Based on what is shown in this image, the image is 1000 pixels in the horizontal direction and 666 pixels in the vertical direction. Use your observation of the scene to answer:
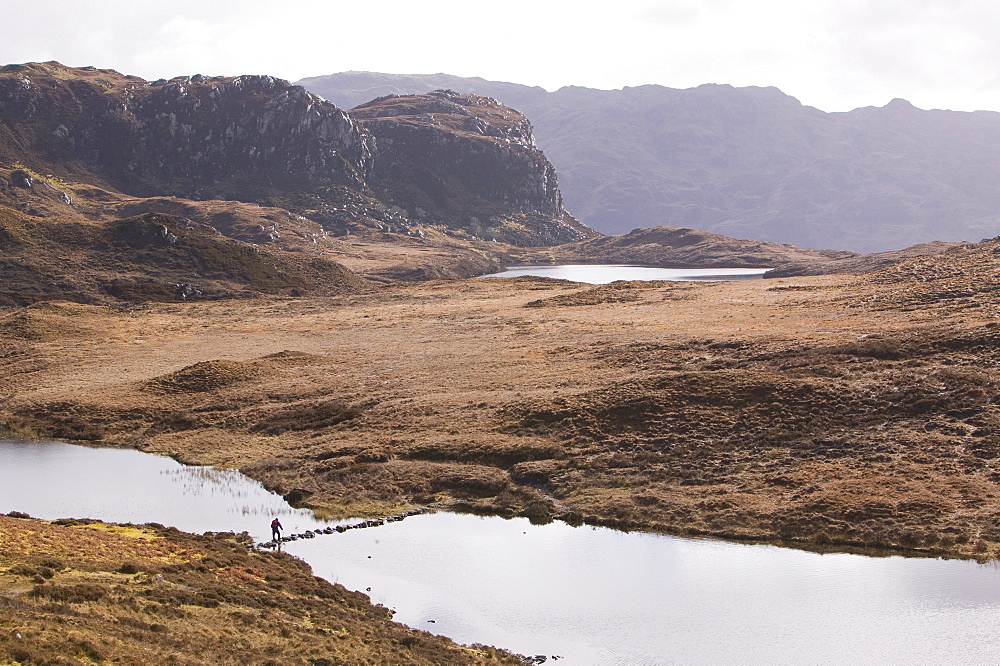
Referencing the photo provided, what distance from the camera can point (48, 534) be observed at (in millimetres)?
43531

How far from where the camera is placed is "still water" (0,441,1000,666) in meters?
36.1

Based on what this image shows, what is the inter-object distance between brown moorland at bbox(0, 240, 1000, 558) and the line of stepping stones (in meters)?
2.02

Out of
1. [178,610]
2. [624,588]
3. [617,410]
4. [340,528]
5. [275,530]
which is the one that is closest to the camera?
[178,610]

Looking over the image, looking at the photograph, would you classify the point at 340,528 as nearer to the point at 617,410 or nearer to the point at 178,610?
the point at 178,610

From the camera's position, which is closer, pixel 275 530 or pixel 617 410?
pixel 275 530

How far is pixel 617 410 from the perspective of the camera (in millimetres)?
69250

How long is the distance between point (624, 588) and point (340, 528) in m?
18.0

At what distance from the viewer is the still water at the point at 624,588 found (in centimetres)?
3609

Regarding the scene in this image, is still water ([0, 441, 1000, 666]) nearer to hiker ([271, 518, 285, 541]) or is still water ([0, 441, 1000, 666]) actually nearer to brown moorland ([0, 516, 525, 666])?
hiker ([271, 518, 285, 541])

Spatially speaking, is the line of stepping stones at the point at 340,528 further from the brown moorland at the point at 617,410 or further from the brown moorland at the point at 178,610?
the brown moorland at the point at 178,610

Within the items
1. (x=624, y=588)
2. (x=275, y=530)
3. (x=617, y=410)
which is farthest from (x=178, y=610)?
(x=617, y=410)

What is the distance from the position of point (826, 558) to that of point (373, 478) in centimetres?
2893

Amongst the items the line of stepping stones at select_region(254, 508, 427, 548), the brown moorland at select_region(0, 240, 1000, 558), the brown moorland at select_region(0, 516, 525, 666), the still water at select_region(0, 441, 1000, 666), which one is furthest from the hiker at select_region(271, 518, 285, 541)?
the brown moorland at select_region(0, 240, 1000, 558)

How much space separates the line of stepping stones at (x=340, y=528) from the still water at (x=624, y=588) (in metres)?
0.65
